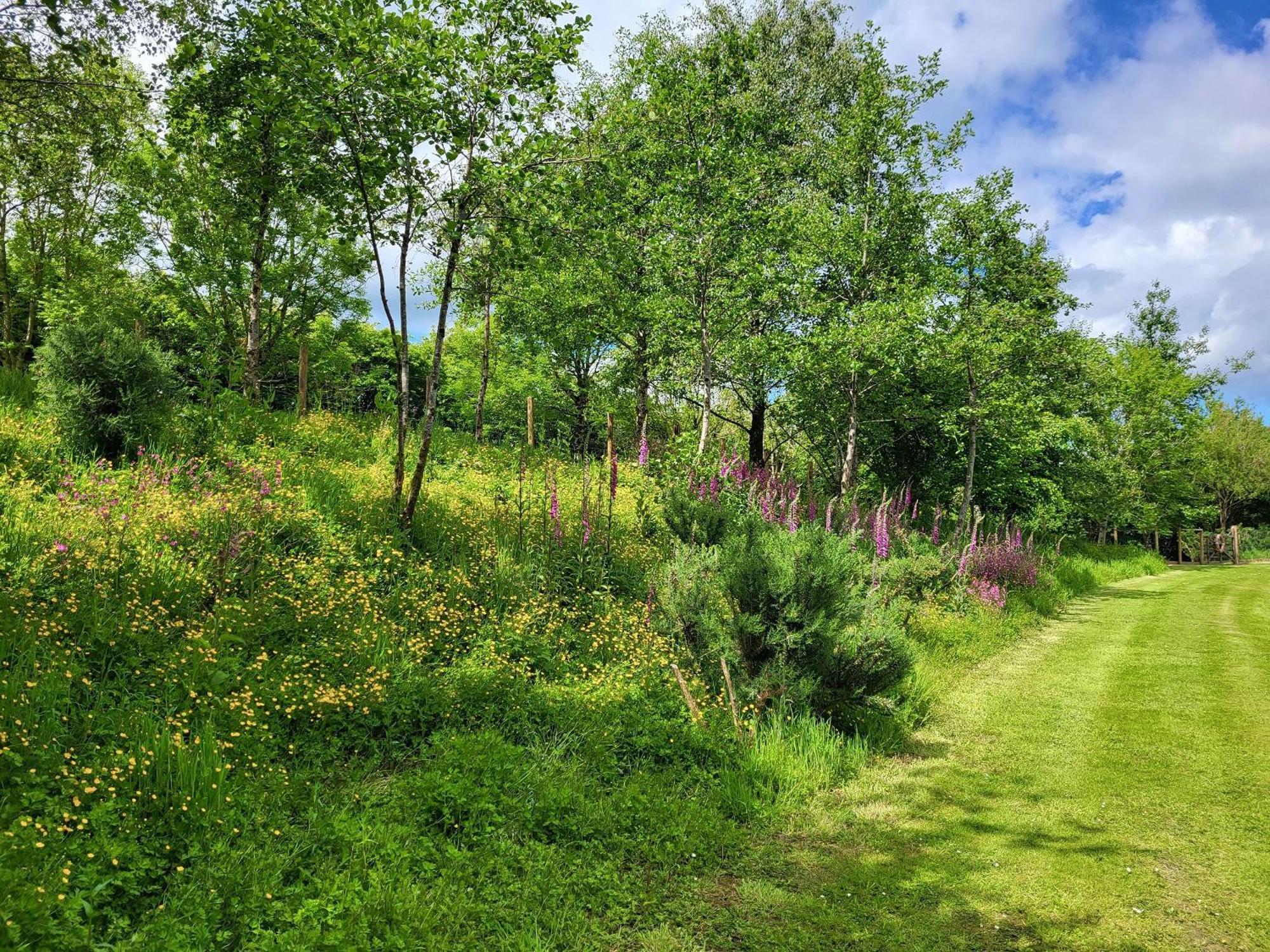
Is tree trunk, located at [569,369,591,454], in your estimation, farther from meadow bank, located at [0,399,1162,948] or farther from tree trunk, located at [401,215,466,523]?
tree trunk, located at [401,215,466,523]

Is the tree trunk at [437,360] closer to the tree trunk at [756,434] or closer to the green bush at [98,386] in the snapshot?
the green bush at [98,386]

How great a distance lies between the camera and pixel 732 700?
5.50 m

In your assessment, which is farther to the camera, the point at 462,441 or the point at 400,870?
the point at 462,441

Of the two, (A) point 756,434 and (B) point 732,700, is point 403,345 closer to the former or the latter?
(B) point 732,700

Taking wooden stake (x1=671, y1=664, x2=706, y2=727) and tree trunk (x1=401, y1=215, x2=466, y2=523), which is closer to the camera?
wooden stake (x1=671, y1=664, x2=706, y2=727)

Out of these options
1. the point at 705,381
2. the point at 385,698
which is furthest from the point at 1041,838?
the point at 705,381

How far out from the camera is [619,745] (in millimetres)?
5180

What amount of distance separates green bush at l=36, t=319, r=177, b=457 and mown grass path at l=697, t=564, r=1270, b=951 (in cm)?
856

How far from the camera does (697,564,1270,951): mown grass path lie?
11.6 ft

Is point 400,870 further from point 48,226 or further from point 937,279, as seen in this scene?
point 48,226

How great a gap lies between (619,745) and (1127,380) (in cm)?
2724

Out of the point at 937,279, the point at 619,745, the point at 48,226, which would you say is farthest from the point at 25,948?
the point at 48,226

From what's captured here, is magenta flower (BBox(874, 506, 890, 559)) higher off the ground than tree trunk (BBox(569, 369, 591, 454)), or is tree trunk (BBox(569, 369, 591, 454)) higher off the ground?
tree trunk (BBox(569, 369, 591, 454))

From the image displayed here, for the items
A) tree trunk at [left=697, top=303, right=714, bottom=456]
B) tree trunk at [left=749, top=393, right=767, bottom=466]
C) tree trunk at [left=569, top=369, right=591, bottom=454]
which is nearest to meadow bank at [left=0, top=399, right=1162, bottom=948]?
tree trunk at [left=697, top=303, right=714, bottom=456]
